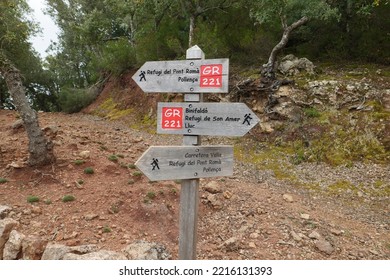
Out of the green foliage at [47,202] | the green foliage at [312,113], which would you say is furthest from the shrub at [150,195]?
the green foliage at [312,113]

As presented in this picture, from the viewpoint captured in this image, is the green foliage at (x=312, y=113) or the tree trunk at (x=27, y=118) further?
the green foliage at (x=312, y=113)

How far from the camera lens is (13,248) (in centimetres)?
491

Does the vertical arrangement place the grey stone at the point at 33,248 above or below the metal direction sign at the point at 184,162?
below

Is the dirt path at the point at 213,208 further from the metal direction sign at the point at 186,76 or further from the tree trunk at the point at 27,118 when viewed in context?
the metal direction sign at the point at 186,76

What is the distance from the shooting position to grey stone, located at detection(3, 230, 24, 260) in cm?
488

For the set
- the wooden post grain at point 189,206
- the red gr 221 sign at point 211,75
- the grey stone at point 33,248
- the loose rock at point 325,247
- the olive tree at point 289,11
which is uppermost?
the olive tree at point 289,11

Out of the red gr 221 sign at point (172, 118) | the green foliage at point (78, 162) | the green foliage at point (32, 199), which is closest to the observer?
the red gr 221 sign at point (172, 118)

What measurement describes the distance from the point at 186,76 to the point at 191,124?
587 millimetres

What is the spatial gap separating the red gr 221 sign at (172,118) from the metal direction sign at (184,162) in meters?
0.30

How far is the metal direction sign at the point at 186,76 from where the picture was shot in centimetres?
339

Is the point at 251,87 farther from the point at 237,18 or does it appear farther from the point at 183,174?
the point at 183,174
